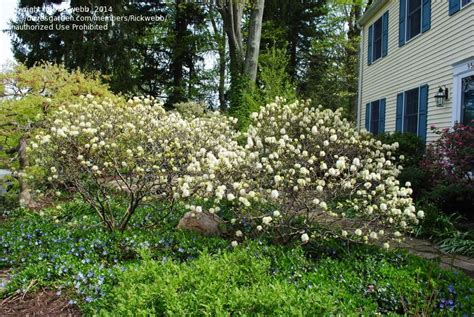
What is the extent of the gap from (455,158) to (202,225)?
→ 4496mm

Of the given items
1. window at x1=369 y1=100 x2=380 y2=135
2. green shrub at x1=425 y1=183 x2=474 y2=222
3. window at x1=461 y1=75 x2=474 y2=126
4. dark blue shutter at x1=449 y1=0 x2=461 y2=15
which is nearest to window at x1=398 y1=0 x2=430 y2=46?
dark blue shutter at x1=449 y1=0 x2=461 y2=15

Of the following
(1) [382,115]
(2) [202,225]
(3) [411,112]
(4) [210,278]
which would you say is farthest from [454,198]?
(1) [382,115]

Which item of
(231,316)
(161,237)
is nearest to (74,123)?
(161,237)

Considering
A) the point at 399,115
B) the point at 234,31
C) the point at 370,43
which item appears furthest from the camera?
the point at 234,31

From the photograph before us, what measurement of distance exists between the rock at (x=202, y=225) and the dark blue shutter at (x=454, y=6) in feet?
21.9

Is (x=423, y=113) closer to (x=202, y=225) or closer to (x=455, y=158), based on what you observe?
(x=455, y=158)

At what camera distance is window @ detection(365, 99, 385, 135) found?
13172 millimetres

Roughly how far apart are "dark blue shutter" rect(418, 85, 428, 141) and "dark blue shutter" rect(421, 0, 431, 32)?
1.38m

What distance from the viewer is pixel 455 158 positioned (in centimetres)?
705

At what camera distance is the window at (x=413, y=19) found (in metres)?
9.98

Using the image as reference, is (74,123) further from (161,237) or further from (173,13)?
(173,13)

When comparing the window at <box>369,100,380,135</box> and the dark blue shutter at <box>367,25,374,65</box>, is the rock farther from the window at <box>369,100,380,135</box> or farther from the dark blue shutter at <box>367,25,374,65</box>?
the dark blue shutter at <box>367,25,374,65</box>

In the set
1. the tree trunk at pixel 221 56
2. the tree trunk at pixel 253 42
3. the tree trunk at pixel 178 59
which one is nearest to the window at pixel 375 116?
the tree trunk at pixel 253 42

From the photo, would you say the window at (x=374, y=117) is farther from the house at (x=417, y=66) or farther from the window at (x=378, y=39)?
the window at (x=378, y=39)
